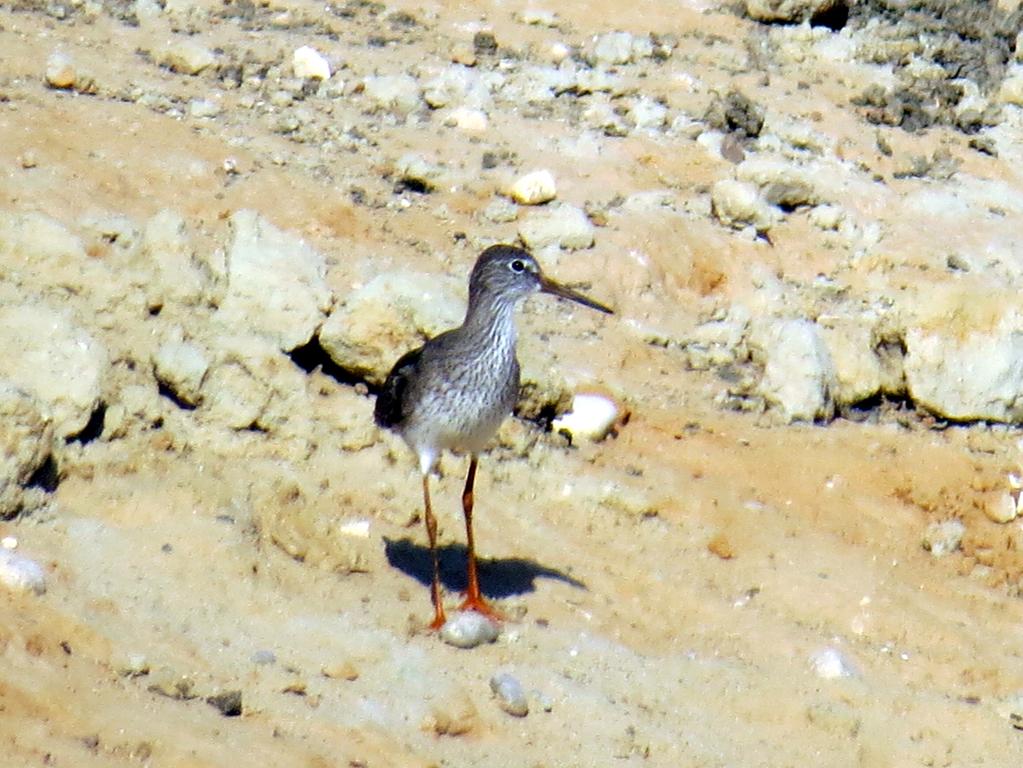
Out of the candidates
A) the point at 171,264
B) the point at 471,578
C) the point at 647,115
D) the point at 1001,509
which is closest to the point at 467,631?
the point at 471,578

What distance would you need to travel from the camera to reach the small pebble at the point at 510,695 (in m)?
6.88

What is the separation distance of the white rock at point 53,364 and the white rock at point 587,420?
8.18ft

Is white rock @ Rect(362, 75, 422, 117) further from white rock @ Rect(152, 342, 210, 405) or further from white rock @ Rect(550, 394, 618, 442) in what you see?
white rock @ Rect(152, 342, 210, 405)

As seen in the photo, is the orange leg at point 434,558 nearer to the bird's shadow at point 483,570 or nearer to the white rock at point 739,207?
the bird's shadow at point 483,570

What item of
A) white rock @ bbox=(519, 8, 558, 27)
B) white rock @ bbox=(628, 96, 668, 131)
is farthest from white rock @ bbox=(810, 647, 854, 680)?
white rock @ bbox=(519, 8, 558, 27)

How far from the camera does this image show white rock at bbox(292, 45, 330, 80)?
11844mm

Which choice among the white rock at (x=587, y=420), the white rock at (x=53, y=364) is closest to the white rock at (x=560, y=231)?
the white rock at (x=587, y=420)

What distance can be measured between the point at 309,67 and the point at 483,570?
4.82 metres

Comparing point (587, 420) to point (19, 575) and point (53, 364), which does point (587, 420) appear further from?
point (19, 575)

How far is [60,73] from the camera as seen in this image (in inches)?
424

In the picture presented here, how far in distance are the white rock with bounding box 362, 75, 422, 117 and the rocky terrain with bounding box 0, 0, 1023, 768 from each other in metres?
0.03

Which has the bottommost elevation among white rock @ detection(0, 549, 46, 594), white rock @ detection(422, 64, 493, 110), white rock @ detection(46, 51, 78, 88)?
white rock @ detection(0, 549, 46, 594)

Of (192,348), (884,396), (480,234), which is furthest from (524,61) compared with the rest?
(192,348)

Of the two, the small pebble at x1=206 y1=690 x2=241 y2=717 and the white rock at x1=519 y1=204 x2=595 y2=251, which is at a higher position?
the white rock at x1=519 y1=204 x2=595 y2=251
